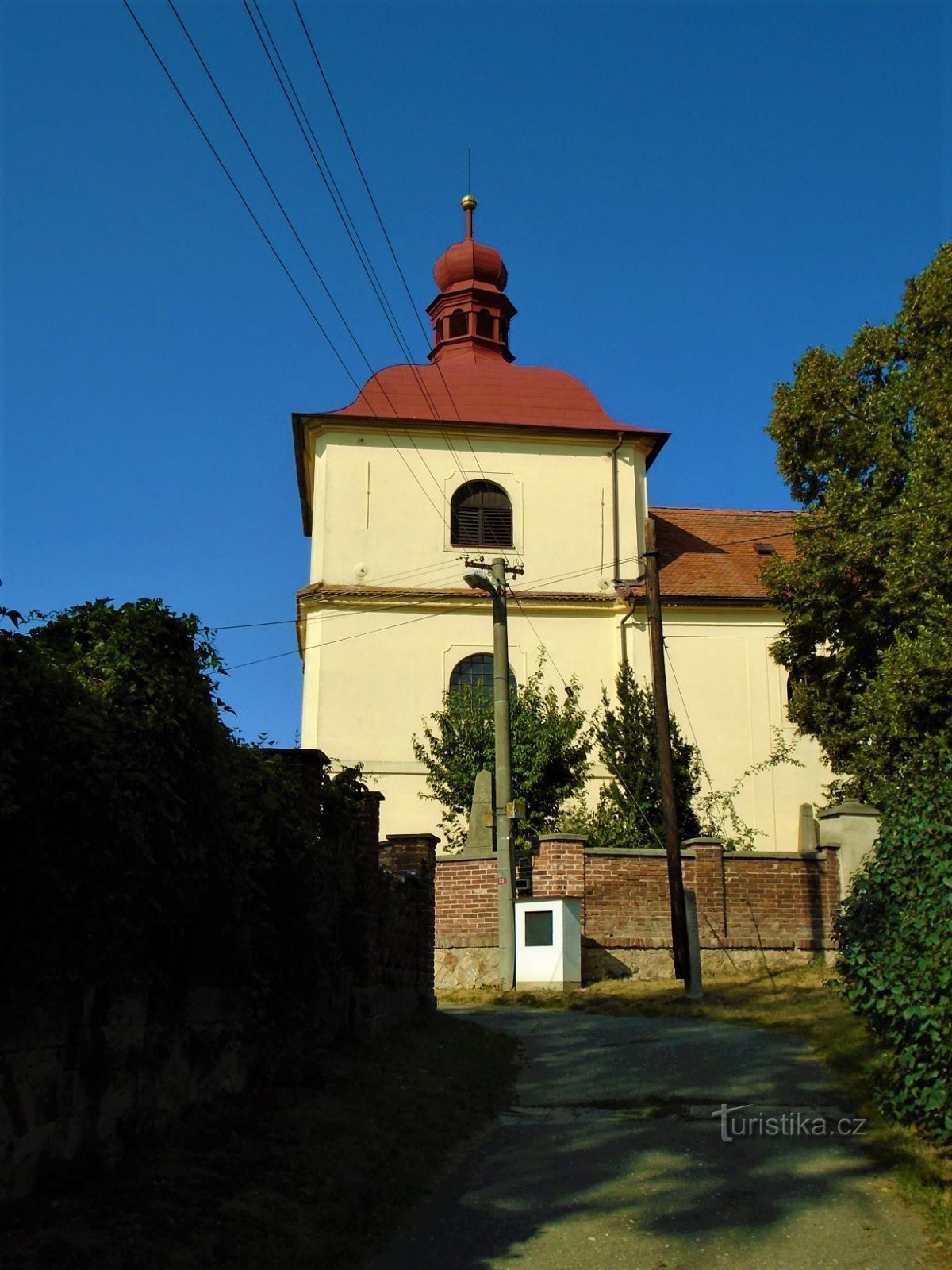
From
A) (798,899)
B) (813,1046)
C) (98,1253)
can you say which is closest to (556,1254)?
(98,1253)

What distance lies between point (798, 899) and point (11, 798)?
18.6 metres

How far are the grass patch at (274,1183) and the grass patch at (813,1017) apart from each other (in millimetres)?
2722

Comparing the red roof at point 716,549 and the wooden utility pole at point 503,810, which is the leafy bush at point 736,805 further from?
the wooden utility pole at point 503,810

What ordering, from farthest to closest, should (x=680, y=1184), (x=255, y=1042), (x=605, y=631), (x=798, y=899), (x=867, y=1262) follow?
(x=605, y=631) → (x=798, y=899) → (x=255, y=1042) → (x=680, y=1184) → (x=867, y=1262)

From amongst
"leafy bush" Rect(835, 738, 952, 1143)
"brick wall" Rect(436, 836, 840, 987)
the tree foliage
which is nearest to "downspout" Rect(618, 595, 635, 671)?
"brick wall" Rect(436, 836, 840, 987)

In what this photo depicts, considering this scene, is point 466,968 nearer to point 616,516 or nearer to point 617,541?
point 617,541

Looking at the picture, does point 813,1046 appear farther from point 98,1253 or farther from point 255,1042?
point 98,1253

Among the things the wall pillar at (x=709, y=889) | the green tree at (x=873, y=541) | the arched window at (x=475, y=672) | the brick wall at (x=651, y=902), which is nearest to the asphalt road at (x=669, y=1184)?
the brick wall at (x=651, y=902)

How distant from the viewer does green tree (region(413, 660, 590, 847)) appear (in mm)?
28609

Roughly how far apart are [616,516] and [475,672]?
209 inches

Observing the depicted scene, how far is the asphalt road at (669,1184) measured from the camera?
675 cm

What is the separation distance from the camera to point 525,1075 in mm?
12188

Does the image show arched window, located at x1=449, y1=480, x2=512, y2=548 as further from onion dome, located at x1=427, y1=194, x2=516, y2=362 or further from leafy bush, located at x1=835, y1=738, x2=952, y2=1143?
leafy bush, located at x1=835, y1=738, x2=952, y2=1143

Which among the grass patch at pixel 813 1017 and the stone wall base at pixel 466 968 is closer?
the grass patch at pixel 813 1017
